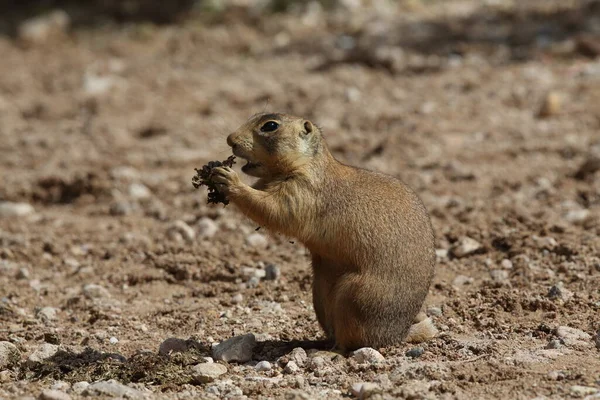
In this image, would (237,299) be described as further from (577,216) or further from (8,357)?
Answer: (577,216)

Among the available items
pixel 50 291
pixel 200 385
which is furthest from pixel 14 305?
pixel 200 385

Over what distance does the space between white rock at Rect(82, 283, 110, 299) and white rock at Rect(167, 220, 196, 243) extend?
1.10 metres

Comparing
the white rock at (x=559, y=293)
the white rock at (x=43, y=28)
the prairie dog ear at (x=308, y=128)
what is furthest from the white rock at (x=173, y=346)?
the white rock at (x=43, y=28)

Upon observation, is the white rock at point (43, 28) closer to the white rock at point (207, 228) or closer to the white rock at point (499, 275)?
the white rock at point (207, 228)

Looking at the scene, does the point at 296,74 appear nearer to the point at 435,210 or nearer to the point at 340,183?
the point at 435,210

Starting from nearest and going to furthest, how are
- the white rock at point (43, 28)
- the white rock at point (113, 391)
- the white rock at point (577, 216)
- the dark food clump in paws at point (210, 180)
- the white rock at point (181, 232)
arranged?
the white rock at point (113, 391), the dark food clump in paws at point (210, 180), the white rock at point (577, 216), the white rock at point (181, 232), the white rock at point (43, 28)

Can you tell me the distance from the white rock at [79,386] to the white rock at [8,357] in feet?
1.74

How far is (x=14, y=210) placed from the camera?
28.1ft

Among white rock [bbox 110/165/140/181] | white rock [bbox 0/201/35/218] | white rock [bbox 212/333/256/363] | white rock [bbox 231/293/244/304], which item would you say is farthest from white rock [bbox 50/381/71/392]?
white rock [bbox 110/165/140/181]

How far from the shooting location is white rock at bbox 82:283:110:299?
21.7 feet

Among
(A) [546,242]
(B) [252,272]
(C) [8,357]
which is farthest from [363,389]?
(A) [546,242]

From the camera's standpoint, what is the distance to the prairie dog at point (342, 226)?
518 cm

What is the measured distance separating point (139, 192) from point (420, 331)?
4.15 metres

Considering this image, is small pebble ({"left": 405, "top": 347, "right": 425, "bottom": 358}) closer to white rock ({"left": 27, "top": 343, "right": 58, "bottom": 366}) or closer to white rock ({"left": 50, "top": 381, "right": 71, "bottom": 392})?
white rock ({"left": 50, "top": 381, "right": 71, "bottom": 392})
